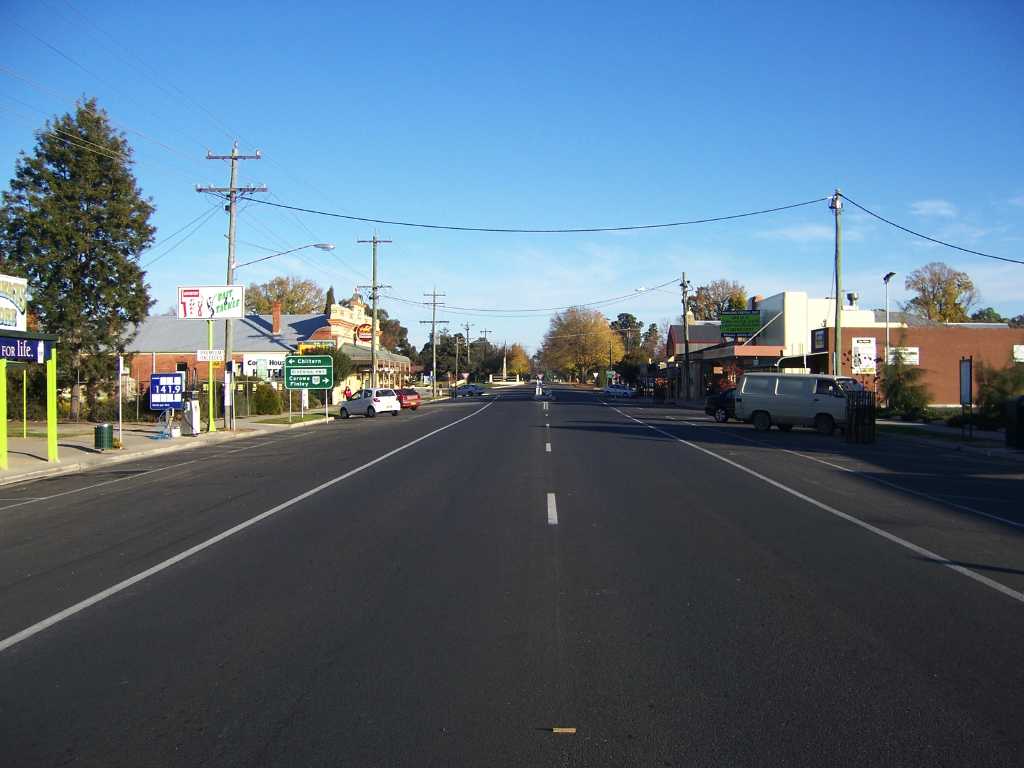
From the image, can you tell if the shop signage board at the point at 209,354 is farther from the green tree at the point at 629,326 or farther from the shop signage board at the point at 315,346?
the green tree at the point at 629,326

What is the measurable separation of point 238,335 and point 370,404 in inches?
871

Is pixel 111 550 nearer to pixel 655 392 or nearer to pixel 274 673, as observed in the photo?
pixel 274 673

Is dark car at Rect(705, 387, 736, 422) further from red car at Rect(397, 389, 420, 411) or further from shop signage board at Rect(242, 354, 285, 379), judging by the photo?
shop signage board at Rect(242, 354, 285, 379)

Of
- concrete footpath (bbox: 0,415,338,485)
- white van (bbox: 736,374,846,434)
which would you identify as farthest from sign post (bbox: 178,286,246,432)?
white van (bbox: 736,374,846,434)

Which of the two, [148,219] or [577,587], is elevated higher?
[148,219]

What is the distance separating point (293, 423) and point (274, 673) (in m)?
36.0

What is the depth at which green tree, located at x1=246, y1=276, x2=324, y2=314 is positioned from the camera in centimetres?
10225

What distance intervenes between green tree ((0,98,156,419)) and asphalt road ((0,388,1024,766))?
26191mm

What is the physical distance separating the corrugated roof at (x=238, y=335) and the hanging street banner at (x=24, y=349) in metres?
41.8

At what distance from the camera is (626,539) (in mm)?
10516

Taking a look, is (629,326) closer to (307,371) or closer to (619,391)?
(619,391)

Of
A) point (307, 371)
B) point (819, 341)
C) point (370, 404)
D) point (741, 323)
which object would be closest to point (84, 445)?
point (307, 371)

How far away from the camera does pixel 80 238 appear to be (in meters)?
37.1

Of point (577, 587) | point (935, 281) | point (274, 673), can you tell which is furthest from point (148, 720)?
Result: point (935, 281)
